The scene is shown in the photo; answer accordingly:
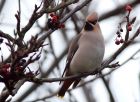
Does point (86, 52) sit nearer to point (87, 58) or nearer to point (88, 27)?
point (87, 58)

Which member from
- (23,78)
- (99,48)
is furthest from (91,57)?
(23,78)

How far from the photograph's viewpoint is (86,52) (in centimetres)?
458

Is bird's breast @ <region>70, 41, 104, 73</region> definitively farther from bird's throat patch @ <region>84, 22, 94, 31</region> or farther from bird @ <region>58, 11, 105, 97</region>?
bird's throat patch @ <region>84, 22, 94, 31</region>

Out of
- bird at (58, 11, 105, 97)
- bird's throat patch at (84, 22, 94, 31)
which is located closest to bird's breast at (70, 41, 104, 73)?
bird at (58, 11, 105, 97)

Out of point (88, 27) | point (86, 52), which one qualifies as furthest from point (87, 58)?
point (88, 27)

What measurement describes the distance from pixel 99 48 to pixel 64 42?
7.14ft

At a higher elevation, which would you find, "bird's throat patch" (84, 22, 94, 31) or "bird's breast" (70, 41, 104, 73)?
"bird's throat patch" (84, 22, 94, 31)

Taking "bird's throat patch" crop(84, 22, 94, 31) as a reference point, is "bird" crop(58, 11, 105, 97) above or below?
below

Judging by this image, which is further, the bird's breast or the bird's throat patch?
the bird's throat patch

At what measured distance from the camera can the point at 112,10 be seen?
624cm

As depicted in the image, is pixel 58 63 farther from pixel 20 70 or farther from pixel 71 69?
pixel 20 70

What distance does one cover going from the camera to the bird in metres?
4.48

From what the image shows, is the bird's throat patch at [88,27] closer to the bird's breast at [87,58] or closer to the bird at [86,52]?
the bird at [86,52]

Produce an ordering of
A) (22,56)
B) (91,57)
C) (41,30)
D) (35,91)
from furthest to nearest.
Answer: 1. (35,91)
2. (41,30)
3. (91,57)
4. (22,56)
